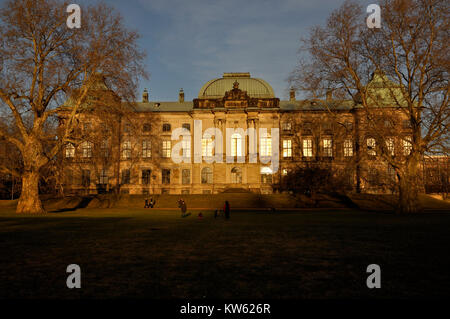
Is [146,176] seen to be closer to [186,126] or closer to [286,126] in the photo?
[186,126]

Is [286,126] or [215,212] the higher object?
[286,126]

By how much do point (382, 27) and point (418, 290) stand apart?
27.7m

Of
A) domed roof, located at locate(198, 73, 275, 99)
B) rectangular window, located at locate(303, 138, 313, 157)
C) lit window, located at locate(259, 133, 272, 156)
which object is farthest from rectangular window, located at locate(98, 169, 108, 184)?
rectangular window, located at locate(303, 138, 313, 157)

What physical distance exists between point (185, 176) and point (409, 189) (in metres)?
39.6

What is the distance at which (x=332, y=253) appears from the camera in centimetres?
1034

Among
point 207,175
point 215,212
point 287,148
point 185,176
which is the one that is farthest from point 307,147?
point 215,212

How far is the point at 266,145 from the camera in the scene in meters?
61.1

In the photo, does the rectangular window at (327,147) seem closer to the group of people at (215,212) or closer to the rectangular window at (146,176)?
the rectangular window at (146,176)

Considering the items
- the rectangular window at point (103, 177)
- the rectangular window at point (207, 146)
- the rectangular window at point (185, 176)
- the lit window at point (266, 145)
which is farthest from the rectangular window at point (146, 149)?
the lit window at point (266, 145)

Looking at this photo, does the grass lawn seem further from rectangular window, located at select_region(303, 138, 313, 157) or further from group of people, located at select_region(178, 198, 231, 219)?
rectangular window, located at select_region(303, 138, 313, 157)

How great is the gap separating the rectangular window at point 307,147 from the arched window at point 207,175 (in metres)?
17.6

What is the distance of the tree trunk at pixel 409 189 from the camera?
29.3m

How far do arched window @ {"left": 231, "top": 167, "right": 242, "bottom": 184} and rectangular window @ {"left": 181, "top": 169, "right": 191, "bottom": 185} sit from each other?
7.95m
